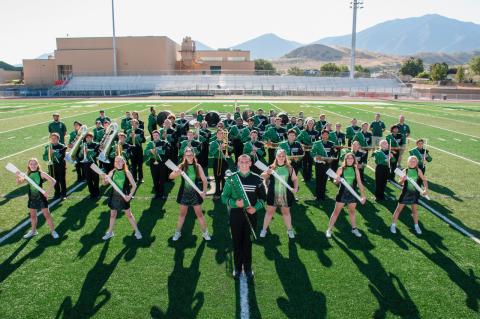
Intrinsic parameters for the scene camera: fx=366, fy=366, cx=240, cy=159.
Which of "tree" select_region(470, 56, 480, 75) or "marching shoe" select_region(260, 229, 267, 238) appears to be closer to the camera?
"marching shoe" select_region(260, 229, 267, 238)

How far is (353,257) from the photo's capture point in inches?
A: 250

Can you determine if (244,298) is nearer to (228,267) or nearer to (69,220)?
(228,267)

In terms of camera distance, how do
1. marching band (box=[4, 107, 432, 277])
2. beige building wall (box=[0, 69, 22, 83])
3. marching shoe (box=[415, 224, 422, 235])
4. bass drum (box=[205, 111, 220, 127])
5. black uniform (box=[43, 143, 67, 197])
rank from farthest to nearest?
1. beige building wall (box=[0, 69, 22, 83])
2. bass drum (box=[205, 111, 220, 127])
3. black uniform (box=[43, 143, 67, 197])
4. marching shoe (box=[415, 224, 422, 235])
5. marching band (box=[4, 107, 432, 277])

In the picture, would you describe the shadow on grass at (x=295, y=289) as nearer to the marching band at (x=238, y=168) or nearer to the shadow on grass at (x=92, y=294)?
the marching band at (x=238, y=168)

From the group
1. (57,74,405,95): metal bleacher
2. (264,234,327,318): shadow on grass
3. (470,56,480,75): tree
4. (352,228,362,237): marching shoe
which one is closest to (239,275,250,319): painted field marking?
(264,234,327,318): shadow on grass

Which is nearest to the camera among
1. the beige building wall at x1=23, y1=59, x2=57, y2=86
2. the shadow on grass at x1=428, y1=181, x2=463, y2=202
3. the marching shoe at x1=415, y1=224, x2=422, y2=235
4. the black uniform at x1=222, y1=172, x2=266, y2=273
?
the black uniform at x1=222, y1=172, x2=266, y2=273

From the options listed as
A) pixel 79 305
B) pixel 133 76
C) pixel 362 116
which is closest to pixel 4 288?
pixel 79 305

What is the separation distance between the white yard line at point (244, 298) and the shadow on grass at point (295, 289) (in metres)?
0.46

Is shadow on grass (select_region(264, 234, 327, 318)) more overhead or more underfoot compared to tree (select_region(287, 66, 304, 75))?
more underfoot

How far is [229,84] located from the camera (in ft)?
207

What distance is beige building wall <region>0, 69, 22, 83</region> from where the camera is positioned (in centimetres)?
8906

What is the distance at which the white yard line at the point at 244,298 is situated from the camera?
4.82m

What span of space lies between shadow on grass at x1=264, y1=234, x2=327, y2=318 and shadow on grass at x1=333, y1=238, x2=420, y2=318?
2.57 feet

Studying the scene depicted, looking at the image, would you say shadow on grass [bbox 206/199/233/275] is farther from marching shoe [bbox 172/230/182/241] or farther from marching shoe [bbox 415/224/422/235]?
marching shoe [bbox 415/224/422/235]
